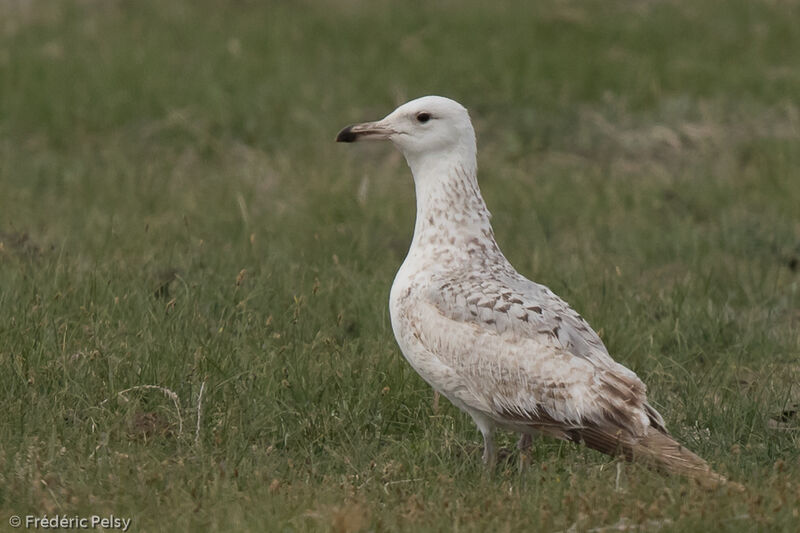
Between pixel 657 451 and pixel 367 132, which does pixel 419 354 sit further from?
pixel 367 132

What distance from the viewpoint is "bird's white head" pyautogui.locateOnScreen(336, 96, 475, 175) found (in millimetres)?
6324

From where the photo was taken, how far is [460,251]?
6090 mm

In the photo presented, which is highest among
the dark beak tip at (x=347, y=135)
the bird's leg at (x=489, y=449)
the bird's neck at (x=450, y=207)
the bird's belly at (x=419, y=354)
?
the dark beak tip at (x=347, y=135)

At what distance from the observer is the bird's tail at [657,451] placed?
512cm

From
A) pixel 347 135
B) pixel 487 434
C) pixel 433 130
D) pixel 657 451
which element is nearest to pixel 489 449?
pixel 487 434

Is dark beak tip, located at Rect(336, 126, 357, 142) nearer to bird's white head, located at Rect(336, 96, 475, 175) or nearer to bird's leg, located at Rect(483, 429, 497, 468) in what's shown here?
bird's white head, located at Rect(336, 96, 475, 175)

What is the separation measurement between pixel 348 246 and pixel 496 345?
337cm

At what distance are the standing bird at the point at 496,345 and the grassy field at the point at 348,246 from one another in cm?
19

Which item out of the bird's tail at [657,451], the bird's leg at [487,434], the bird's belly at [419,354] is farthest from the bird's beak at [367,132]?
the bird's tail at [657,451]

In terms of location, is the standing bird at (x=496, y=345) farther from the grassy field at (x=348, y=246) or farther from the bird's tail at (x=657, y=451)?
the grassy field at (x=348, y=246)

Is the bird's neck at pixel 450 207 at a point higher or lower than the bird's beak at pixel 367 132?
lower

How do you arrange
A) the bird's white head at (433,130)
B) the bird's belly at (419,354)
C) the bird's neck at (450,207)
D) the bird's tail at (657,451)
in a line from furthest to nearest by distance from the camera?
the bird's white head at (433,130) < the bird's neck at (450,207) < the bird's belly at (419,354) < the bird's tail at (657,451)

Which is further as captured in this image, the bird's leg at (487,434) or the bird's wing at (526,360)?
the bird's leg at (487,434)

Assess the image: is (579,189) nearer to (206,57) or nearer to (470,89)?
(470,89)
